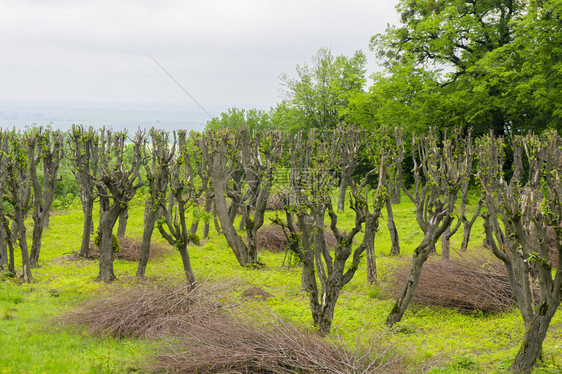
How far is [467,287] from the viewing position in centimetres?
1342

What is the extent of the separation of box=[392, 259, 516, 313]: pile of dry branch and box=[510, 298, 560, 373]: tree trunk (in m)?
4.25

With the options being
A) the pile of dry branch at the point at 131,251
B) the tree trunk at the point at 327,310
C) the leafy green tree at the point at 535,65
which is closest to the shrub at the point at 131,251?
the pile of dry branch at the point at 131,251

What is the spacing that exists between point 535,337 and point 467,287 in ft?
15.8

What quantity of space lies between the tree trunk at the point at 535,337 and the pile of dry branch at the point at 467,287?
4.25m

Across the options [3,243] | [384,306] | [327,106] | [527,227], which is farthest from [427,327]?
[327,106]

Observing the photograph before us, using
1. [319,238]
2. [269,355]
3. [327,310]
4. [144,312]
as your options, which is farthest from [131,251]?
[269,355]

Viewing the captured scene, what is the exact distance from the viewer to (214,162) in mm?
19578

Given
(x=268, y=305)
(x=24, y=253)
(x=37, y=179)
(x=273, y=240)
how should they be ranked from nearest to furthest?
(x=268, y=305) < (x=24, y=253) < (x=37, y=179) < (x=273, y=240)

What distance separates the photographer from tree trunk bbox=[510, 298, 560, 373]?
8555 mm

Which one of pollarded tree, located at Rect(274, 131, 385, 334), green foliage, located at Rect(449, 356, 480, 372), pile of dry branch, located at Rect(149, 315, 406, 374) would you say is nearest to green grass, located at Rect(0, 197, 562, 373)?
green foliage, located at Rect(449, 356, 480, 372)

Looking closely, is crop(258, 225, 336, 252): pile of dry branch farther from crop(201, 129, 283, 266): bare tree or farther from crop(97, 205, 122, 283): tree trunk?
crop(97, 205, 122, 283): tree trunk

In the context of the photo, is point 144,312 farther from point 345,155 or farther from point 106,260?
point 345,155

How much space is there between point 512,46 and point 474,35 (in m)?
3.84

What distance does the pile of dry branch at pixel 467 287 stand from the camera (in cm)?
1312
